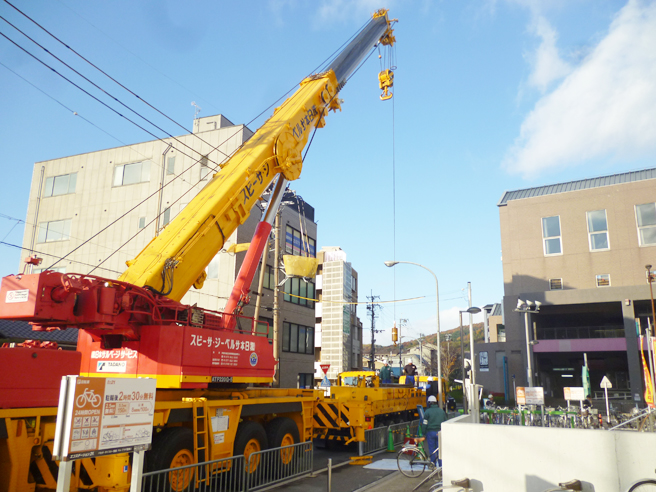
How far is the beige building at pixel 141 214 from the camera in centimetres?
3044

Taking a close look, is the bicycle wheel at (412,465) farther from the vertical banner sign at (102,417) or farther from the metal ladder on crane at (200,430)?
the vertical banner sign at (102,417)

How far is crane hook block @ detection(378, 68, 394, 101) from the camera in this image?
21.3 metres

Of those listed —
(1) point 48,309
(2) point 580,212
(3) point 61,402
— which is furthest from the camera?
(2) point 580,212

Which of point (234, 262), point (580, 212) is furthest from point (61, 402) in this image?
point (580, 212)

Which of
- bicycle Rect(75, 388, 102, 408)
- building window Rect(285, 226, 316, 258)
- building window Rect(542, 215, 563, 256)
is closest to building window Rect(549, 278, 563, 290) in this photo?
building window Rect(542, 215, 563, 256)

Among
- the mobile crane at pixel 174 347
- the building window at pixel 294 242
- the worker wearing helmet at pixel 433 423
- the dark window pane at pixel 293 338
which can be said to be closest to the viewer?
the mobile crane at pixel 174 347

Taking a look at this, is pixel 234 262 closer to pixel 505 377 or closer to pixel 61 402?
pixel 61 402

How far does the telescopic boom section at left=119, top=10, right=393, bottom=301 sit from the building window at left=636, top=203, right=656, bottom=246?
3210cm

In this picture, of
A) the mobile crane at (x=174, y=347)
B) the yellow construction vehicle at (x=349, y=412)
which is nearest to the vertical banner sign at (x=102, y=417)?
the mobile crane at (x=174, y=347)

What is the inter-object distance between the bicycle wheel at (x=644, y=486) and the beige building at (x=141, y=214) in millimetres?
23980

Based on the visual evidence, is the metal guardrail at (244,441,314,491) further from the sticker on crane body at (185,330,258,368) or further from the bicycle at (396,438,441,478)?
the bicycle at (396,438,441,478)

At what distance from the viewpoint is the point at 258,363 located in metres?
12.0

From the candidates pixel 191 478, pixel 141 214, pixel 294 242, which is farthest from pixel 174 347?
pixel 294 242

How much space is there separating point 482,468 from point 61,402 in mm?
5473
